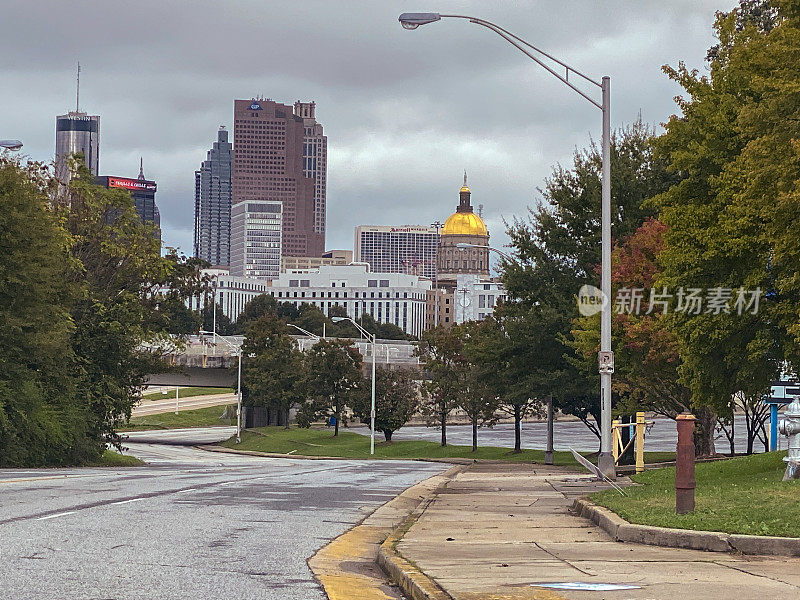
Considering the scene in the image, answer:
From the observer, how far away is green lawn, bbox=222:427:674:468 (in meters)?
67.4

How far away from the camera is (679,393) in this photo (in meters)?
41.0

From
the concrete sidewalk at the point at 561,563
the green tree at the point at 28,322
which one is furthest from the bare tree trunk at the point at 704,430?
the concrete sidewalk at the point at 561,563

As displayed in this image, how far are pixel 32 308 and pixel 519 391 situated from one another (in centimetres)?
2056

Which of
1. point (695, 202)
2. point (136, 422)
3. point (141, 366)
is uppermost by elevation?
point (695, 202)

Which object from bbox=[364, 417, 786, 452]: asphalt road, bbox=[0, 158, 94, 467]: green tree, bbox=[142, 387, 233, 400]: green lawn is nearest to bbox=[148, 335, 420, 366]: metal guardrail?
bbox=[364, 417, 786, 452]: asphalt road

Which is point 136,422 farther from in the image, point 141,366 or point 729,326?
point 729,326

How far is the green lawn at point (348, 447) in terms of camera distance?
2655 inches

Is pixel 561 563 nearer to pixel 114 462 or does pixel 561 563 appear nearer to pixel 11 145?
pixel 11 145

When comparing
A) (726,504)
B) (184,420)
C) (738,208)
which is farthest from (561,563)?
(184,420)

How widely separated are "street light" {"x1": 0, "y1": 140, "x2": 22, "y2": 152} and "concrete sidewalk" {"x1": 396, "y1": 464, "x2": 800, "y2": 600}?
30.6 metres

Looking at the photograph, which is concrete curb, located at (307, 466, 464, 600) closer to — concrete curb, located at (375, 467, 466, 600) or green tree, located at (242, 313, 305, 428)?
concrete curb, located at (375, 467, 466, 600)

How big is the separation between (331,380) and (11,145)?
150 ft

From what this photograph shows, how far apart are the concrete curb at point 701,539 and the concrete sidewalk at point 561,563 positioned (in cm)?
16

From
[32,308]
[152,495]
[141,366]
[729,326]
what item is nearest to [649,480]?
[729,326]
